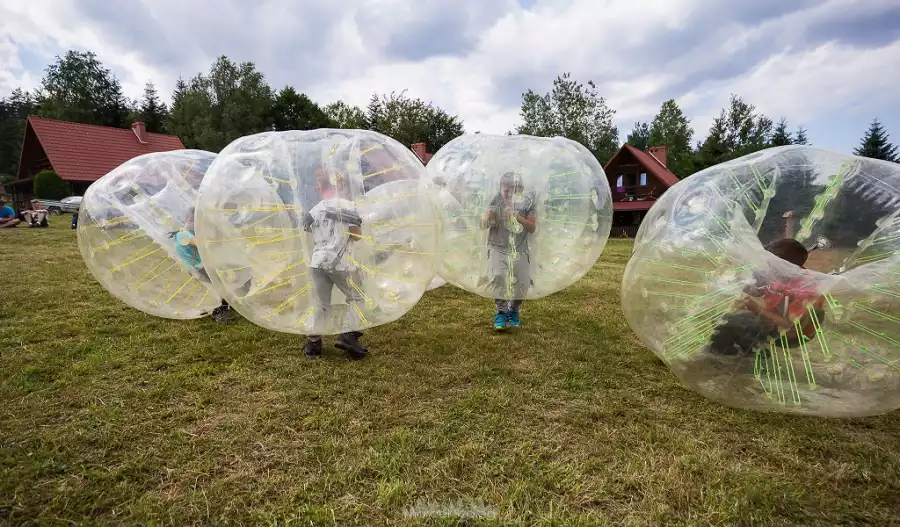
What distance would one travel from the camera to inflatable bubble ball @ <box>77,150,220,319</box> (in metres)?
3.68

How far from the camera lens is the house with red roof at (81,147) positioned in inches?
885

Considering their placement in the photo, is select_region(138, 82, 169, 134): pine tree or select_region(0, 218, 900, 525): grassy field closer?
select_region(0, 218, 900, 525): grassy field

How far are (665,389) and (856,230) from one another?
1.43 metres

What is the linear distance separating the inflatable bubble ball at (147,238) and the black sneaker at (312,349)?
92 centimetres

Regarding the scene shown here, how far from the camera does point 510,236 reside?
3.83m

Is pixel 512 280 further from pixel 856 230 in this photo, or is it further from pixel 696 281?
pixel 856 230

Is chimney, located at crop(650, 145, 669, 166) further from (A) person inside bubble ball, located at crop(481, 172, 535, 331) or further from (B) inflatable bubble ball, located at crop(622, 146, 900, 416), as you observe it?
(B) inflatable bubble ball, located at crop(622, 146, 900, 416)

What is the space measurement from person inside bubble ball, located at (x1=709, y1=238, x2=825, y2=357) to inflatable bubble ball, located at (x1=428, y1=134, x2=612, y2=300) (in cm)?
157

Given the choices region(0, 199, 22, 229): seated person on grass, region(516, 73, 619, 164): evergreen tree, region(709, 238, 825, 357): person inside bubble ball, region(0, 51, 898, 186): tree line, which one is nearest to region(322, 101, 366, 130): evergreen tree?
region(0, 51, 898, 186): tree line

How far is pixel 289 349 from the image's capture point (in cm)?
389

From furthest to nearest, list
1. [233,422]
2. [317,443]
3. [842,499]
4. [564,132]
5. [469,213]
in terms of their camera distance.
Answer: [564,132] < [469,213] < [233,422] < [317,443] < [842,499]

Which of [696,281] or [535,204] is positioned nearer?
[696,281]

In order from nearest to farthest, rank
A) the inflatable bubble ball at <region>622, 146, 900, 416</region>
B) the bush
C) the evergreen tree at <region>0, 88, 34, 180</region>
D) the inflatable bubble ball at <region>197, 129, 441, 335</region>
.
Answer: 1. the inflatable bubble ball at <region>622, 146, 900, 416</region>
2. the inflatable bubble ball at <region>197, 129, 441, 335</region>
3. the bush
4. the evergreen tree at <region>0, 88, 34, 180</region>

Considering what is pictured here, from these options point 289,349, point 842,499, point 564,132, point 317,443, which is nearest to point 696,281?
point 842,499
